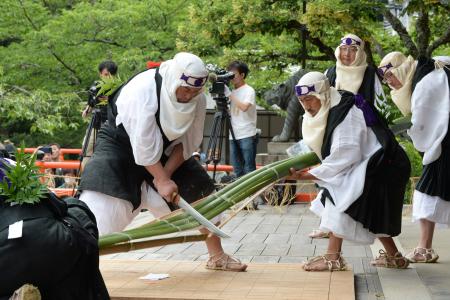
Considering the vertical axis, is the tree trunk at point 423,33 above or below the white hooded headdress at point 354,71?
above

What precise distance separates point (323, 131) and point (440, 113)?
1.21 meters

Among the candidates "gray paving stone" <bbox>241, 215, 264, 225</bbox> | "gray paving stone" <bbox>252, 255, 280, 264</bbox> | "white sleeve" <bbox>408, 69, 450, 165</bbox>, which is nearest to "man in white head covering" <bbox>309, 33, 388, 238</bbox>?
"white sleeve" <bbox>408, 69, 450, 165</bbox>

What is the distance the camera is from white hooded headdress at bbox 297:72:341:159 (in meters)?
6.73

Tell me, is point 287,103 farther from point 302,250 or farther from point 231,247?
point 302,250

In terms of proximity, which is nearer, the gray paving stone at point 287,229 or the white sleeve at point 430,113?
the white sleeve at point 430,113

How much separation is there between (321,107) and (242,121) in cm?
569

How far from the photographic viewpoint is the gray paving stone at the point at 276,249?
27.2 ft

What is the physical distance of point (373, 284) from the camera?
6.65 metres

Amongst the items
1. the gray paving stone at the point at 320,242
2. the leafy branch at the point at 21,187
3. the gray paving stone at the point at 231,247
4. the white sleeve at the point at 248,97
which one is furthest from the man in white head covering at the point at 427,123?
the white sleeve at the point at 248,97

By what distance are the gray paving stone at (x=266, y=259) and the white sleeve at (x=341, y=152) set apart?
4.36 feet

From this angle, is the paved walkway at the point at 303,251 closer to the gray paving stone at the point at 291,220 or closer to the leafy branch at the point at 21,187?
the gray paving stone at the point at 291,220

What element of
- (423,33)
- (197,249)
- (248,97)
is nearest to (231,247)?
(197,249)

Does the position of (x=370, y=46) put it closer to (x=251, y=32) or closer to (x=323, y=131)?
(x=251, y=32)

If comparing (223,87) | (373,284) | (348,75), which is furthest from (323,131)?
(223,87)
